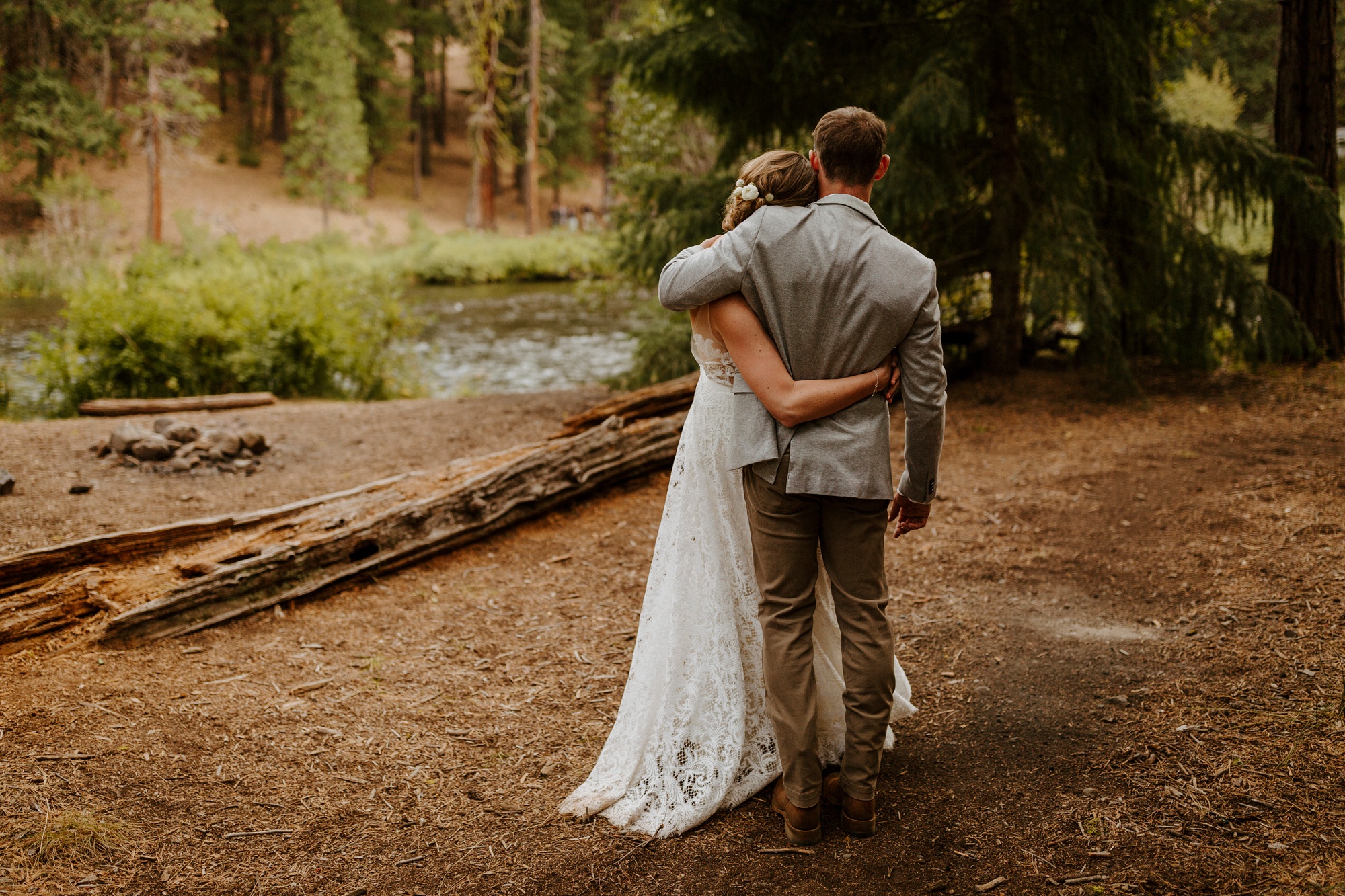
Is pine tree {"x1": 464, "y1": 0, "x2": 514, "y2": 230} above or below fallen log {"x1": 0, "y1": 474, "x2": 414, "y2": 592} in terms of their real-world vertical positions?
above

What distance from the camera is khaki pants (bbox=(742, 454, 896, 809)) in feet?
8.90

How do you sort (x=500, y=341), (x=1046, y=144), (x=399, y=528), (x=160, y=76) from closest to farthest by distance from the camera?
1. (x=399, y=528)
2. (x=1046, y=144)
3. (x=500, y=341)
4. (x=160, y=76)

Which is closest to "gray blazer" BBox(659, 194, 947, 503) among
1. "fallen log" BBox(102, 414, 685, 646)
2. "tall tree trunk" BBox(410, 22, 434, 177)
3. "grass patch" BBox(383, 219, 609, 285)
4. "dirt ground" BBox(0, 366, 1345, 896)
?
"dirt ground" BBox(0, 366, 1345, 896)

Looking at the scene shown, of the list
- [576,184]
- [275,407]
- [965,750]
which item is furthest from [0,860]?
[576,184]

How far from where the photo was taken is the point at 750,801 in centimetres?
307

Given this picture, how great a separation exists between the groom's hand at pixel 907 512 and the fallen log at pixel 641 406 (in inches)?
149

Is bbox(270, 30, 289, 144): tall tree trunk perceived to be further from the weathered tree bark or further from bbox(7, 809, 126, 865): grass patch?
bbox(7, 809, 126, 865): grass patch

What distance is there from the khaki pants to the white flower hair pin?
82cm

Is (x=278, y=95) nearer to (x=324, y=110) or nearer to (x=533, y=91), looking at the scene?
(x=324, y=110)

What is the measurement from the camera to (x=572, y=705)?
12.5ft

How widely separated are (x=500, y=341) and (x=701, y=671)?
595 inches

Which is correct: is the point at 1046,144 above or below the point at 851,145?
above

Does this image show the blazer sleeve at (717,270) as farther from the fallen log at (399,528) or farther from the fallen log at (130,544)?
the fallen log at (130,544)

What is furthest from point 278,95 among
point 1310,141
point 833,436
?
point 833,436
